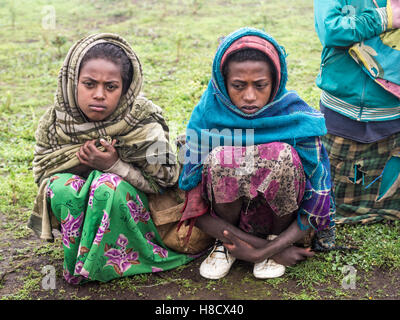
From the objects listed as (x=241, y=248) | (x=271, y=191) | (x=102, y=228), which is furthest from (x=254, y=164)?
(x=102, y=228)

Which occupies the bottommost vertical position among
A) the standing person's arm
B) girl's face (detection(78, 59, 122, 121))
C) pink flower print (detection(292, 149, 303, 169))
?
pink flower print (detection(292, 149, 303, 169))

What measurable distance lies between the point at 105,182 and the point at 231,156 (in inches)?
28.9

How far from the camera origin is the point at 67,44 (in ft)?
27.2

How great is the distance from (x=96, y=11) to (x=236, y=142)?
8.83m

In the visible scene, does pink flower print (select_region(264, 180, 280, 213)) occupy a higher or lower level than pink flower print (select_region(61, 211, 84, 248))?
higher

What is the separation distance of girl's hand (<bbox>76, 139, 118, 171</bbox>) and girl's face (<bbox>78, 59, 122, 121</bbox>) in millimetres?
189

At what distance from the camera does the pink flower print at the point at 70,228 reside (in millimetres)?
2762

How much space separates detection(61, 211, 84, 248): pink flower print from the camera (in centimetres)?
276

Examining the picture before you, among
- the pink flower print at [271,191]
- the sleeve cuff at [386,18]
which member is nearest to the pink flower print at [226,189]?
the pink flower print at [271,191]

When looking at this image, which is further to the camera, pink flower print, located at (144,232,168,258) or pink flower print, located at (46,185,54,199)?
pink flower print, located at (144,232,168,258)

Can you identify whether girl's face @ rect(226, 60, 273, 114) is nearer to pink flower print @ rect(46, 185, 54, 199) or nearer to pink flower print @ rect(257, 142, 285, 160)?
pink flower print @ rect(257, 142, 285, 160)

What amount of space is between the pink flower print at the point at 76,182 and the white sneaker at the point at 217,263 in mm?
879

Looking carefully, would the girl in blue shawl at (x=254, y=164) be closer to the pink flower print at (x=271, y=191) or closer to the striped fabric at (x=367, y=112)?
the pink flower print at (x=271, y=191)

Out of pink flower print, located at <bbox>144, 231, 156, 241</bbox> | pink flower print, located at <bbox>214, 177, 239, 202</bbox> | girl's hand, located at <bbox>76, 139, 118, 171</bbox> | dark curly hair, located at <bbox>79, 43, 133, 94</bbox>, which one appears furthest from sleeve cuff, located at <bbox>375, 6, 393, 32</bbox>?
pink flower print, located at <bbox>144, 231, 156, 241</bbox>
